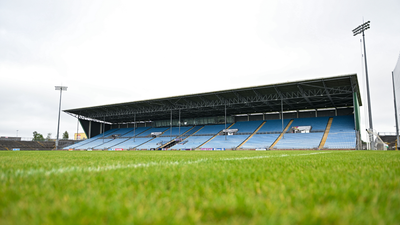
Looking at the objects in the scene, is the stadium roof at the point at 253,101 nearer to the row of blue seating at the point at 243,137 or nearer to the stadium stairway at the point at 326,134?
the row of blue seating at the point at 243,137

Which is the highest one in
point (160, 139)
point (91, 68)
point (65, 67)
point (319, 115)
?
point (65, 67)

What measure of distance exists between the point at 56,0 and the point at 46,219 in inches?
861

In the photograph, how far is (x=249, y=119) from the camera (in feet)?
130

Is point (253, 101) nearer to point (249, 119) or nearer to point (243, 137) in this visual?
point (243, 137)

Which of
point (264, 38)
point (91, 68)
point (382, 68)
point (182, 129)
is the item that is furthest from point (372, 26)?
point (91, 68)

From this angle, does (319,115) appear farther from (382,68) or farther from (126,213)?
(126,213)

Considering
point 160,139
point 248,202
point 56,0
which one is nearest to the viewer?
point 248,202

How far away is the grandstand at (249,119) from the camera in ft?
85.9

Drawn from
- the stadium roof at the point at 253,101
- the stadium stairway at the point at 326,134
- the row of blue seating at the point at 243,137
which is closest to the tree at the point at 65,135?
the row of blue seating at the point at 243,137

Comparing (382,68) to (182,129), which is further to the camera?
(182,129)

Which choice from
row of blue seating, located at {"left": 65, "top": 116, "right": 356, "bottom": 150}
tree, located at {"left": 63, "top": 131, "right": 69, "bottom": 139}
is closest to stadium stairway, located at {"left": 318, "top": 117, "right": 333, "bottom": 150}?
row of blue seating, located at {"left": 65, "top": 116, "right": 356, "bottom": 150}

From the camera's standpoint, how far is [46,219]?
0.79 m

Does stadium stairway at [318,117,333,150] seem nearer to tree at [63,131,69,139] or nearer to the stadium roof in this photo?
the stadium roof

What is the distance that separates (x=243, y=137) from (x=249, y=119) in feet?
24.5
